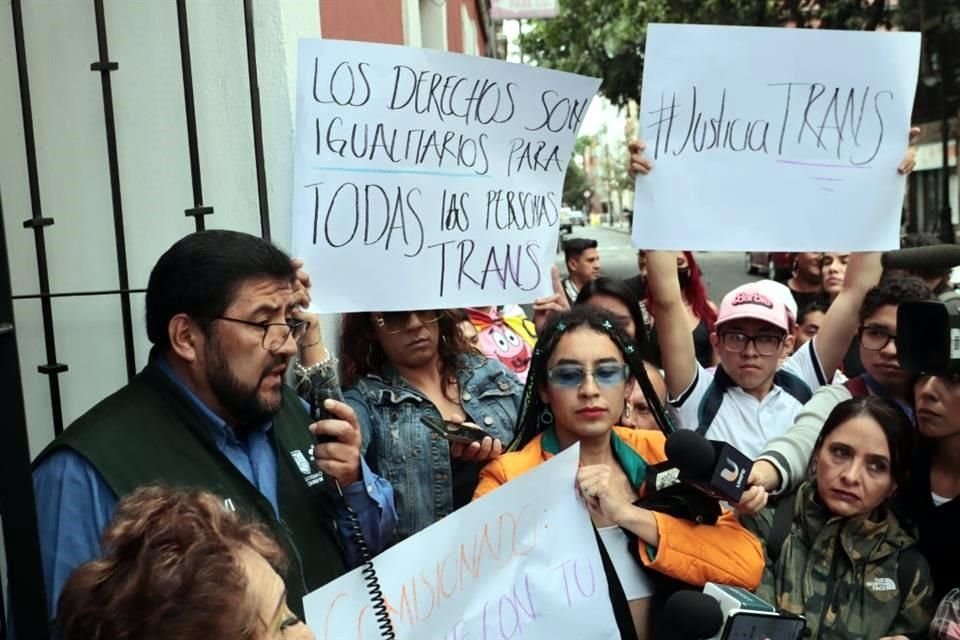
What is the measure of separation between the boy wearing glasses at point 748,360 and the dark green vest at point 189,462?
132 cm

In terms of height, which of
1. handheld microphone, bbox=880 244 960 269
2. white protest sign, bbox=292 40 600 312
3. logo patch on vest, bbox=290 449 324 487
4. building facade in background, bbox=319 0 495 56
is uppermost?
building facade in background, bbox=319 0 495 56

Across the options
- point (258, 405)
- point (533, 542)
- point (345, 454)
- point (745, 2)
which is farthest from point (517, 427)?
point (745, 2)

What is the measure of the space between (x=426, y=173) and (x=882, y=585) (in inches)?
61.0

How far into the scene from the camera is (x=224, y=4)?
108 inches

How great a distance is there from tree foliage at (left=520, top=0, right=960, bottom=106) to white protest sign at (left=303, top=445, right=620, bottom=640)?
1426 centimetres

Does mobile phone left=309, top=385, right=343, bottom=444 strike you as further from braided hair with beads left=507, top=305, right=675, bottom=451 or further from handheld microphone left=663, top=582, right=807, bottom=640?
handheld microphone left=663, top=582, right=807, bottom=640

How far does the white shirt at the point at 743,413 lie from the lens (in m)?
2.96

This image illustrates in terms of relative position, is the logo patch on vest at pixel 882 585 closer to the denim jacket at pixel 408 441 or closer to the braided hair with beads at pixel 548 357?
the braided hair with beads at pixel 548 357

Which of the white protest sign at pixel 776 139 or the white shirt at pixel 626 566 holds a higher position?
the white protest sign at pixel 776 139

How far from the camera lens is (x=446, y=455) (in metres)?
2.76

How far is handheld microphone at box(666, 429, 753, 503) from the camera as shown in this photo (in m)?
2.05

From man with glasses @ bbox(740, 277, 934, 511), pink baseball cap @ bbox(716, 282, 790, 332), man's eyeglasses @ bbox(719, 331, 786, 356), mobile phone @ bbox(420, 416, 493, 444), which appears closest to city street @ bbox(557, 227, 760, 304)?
pink baseball cap @ bbox(716, 282, 790, 332)

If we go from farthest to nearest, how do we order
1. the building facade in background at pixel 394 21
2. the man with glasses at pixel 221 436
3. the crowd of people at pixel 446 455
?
the building facade in background at pixel 394 21
the man with glasses at pixel 221 436
the crowd of people at pixel 446 455

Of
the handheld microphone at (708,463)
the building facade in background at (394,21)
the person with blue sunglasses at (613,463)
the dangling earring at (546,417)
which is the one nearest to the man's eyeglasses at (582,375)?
the person with blue sunglasses at (613,463)
